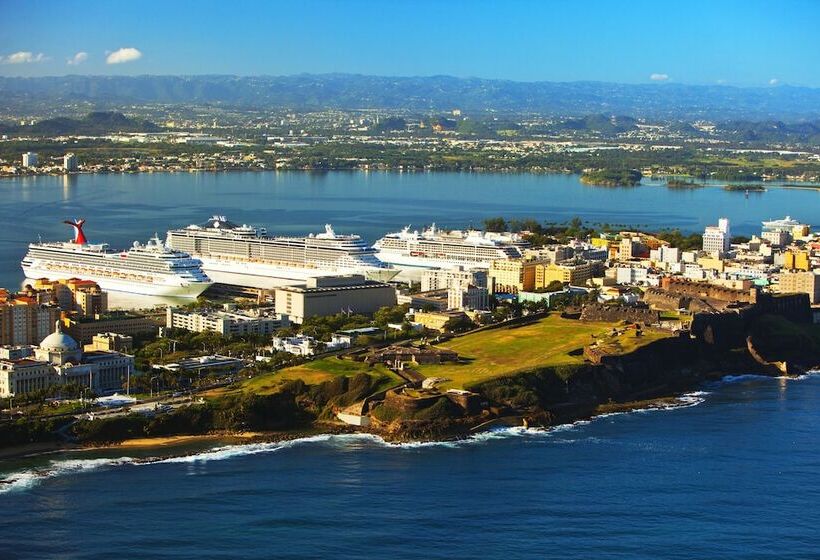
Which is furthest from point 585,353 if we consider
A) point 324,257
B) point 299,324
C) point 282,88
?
point 282,88

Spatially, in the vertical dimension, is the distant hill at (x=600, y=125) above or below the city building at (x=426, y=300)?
above

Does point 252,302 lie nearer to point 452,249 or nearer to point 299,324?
point 299,324

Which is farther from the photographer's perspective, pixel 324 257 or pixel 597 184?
pixel 597 184

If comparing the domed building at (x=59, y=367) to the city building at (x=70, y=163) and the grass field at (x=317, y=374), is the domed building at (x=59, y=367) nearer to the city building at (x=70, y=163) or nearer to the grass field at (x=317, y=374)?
the grass field at (x=317, y=374)

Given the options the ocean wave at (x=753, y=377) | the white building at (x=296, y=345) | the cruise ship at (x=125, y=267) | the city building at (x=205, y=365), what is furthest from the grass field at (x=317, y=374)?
the cruise ship at (x=125, y=267)

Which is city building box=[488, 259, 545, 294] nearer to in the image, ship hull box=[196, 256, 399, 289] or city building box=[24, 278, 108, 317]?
ship hull box=[196, 256, 399, 289]

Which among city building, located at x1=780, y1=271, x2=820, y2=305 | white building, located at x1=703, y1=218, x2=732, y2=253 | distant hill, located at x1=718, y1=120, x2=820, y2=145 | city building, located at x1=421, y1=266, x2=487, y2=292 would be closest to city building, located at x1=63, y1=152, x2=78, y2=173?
white building, located at x1=703, y1=218, x2=732, y2=253

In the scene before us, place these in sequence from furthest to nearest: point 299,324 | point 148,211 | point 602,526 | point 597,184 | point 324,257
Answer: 1. point 597,184
2. point 148,211
3. point 324,257
4. point 299,324
5. point 602,526
